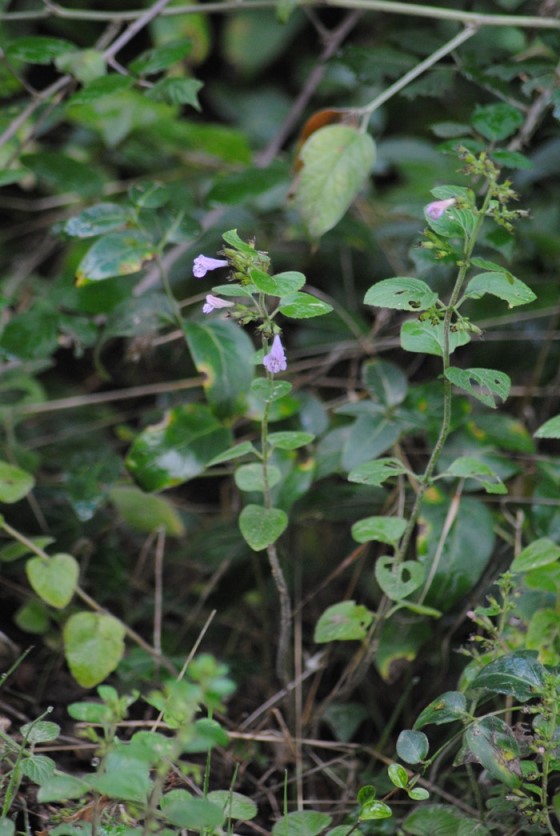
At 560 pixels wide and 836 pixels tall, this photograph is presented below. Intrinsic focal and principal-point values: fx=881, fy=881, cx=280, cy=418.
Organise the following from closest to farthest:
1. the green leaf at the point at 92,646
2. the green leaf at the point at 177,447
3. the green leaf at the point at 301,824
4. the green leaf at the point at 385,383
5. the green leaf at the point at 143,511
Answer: the green leaf at the point at 301,824
the green leaf at the point at 92,646
the green leaf at the point at 177,447
the green leaf at the point at 385,383
the green leaf at the point at 143,511

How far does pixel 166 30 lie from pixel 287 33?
17.3 inches

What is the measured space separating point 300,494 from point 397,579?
297 millimetres

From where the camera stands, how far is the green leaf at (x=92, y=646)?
1.31m

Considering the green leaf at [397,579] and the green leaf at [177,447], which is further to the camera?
the green leaf at [177,447]

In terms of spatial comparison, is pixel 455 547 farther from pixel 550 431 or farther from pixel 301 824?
pixel 301 824

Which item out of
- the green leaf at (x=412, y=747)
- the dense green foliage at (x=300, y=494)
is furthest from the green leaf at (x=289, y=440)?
the green leaf at (x=412, y=747)

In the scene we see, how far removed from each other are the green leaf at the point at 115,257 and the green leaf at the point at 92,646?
54 cm

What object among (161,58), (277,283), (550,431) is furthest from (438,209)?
(161,58)

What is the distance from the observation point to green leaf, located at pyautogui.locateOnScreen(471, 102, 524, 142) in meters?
1.51

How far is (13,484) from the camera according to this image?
4.63 ft

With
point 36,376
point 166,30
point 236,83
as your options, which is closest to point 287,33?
point 236,83

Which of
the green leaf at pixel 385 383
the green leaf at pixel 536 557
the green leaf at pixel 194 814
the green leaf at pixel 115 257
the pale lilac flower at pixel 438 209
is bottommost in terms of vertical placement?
the green leaf at pixel 536 557

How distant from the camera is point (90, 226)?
→ 1.47 metres

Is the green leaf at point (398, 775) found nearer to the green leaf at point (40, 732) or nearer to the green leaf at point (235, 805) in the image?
the green leaf at point (235, 805)
